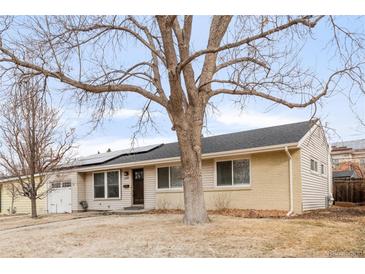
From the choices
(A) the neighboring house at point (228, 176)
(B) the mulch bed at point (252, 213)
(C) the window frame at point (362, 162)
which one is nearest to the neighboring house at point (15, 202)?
(A) the neighboring house at point (228, 176)

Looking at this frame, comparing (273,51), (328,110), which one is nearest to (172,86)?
(273,51)

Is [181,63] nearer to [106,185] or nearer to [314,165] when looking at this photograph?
[314,165]

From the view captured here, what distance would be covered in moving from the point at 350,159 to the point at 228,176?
8.86 metres

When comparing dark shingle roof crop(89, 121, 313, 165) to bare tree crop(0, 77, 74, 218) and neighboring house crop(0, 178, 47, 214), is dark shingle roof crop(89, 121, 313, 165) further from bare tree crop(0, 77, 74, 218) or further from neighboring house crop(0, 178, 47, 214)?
neighboring house crop(0, 178, 47, 214)

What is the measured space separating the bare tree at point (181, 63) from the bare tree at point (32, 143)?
13.7ft

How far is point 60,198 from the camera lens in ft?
57.9

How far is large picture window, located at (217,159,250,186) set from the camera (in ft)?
40.4

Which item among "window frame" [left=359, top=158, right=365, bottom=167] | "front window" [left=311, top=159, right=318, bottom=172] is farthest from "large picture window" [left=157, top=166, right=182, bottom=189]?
"window frame" [left=359, top=158, right=365, bottom=167]

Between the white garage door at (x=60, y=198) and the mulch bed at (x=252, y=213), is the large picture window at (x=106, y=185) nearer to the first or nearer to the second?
the white garage door at (x=60, y=198)

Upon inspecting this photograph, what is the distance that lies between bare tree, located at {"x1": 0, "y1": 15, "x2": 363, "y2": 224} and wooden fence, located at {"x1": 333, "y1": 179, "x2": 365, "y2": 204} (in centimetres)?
889

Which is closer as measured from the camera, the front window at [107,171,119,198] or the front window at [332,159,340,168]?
the front window at [107,171,119,198]

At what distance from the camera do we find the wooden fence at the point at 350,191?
16.2m

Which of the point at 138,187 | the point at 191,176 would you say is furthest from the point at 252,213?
the point at 138,187
